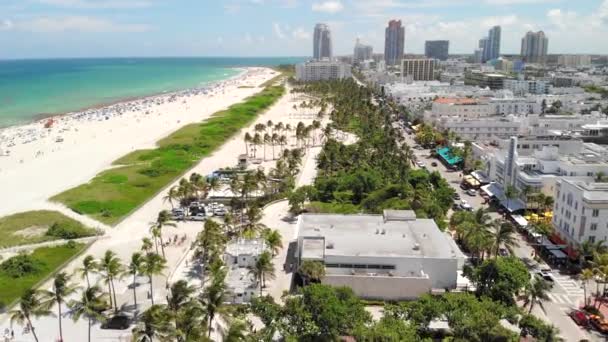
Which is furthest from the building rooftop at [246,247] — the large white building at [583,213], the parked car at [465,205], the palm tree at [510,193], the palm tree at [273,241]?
the palm tree at [510,193]

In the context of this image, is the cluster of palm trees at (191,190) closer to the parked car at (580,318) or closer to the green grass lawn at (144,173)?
the green grass lawn at (144,173)

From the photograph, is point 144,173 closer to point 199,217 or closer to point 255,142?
point 255,142

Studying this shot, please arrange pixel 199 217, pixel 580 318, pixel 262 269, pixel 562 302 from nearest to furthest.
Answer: pixel 580 318 < pixel 262 269 < pixel 562 302 < pixel 199 217

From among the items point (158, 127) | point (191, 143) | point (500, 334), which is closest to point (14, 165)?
point (191, 143)

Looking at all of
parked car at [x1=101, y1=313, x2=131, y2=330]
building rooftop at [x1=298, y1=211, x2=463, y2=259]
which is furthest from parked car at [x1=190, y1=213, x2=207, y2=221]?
parked car at [x1=101, y1=313, x2=131, y2=330]

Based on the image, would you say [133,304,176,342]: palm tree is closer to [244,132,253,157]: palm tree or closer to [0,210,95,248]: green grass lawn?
[0,210,95,248]: green grass lawn

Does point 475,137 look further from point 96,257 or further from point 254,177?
point 96,257

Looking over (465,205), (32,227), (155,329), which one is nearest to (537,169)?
(465,205)
